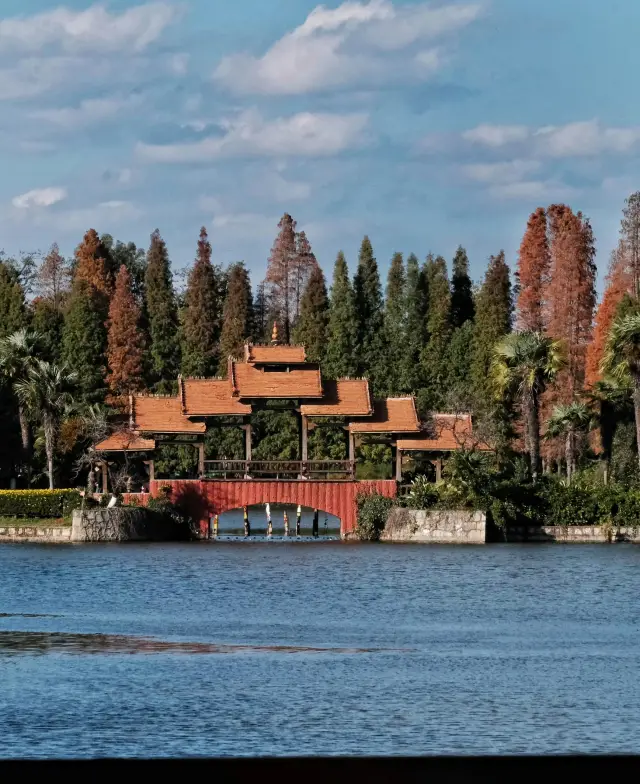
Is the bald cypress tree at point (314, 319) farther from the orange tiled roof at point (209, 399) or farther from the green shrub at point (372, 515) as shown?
the green shrub at point (372, 515)

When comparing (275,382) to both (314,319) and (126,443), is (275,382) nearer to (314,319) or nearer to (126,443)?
(126,443)

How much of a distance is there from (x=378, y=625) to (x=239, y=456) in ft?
188

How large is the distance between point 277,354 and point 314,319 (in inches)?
1315

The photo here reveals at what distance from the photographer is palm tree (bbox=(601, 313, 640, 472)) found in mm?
56219

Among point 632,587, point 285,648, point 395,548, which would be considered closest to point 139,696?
point 285,648

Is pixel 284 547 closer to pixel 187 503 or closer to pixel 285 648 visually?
pixel 187 503

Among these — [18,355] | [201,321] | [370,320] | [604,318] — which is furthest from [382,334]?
[18,355]

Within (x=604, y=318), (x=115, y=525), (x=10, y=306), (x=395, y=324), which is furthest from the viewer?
(x=395, y=324)

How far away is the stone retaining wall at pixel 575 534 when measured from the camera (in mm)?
54938

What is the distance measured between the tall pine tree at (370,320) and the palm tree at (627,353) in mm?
32406

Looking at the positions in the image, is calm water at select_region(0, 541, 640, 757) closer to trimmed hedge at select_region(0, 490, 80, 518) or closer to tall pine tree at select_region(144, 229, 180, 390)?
trimmed hedge at select_region(0, 490, 80, 518)

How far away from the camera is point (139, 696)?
17.9 metres

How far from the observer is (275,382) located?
60094 millimetres

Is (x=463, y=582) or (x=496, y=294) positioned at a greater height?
(x=496, y=294)
